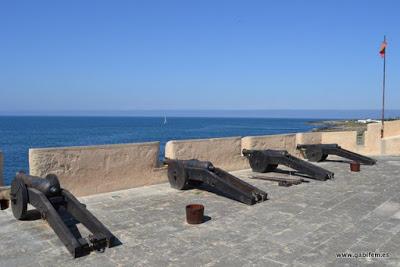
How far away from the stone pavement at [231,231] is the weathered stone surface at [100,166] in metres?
0.29

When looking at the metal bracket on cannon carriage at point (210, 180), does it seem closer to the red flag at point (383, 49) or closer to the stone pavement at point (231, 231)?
the stone pavement at point (231, 231)

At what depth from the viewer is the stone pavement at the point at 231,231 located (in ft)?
14.6

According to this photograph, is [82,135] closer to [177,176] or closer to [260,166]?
[260,166]

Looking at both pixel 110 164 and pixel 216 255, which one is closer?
pixel 216 255

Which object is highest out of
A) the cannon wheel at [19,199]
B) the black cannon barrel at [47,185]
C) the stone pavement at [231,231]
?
the black cannon barrel at [47,185]

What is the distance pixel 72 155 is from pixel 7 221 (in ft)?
6.00

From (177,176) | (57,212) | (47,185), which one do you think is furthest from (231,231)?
(177,176)

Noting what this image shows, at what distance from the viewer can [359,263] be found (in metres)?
4.34

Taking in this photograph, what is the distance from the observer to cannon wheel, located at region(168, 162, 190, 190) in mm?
8078

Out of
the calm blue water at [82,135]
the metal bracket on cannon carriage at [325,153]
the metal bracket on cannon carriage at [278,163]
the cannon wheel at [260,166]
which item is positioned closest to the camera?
the metal bracket on cannon carriage at [278,163]

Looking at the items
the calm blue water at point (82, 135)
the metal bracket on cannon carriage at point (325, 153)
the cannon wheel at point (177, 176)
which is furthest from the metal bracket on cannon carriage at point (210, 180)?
the calm blue water at point (82, 135)

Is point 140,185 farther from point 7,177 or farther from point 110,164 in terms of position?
point 7,177

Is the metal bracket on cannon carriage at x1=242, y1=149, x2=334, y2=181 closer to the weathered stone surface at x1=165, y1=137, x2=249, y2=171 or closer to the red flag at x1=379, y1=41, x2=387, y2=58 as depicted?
the weathered stone surface at x1=165, y1=137, x2=249, y2=171

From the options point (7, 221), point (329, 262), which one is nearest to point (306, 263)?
point (329, 262)
